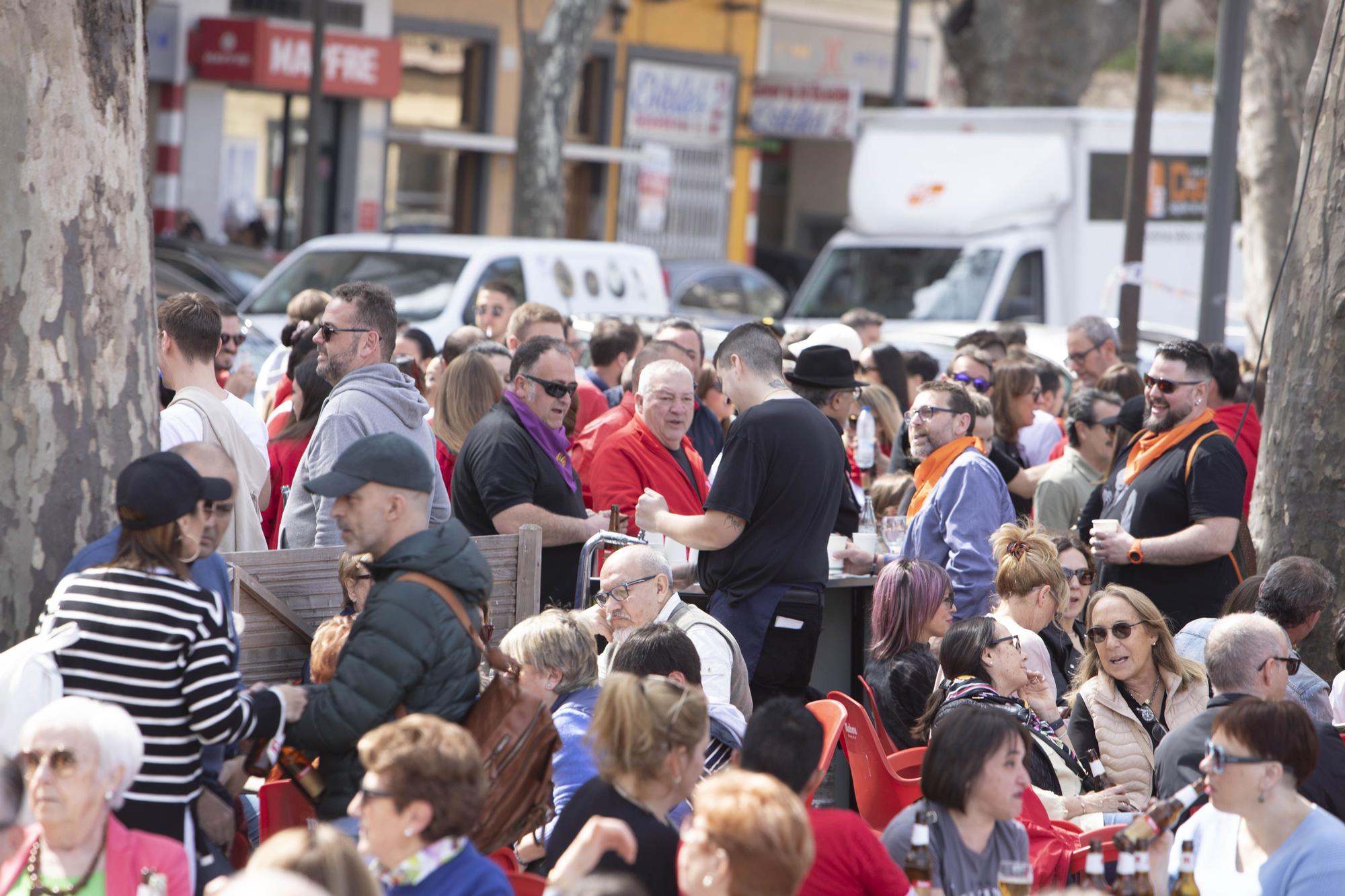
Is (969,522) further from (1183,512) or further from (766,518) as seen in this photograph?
(766,518)

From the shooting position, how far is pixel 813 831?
4.15 meters

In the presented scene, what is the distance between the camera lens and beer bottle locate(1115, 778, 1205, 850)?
395cm

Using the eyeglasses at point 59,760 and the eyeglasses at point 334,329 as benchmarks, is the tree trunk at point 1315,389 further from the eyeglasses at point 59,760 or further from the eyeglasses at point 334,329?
the eyeglasses at point 59,760

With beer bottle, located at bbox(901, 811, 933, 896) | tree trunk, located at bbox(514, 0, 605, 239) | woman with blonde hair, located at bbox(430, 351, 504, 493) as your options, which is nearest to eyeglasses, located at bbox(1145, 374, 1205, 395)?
woman with blonde hair, located at bbox(430, 351, 504, 493)

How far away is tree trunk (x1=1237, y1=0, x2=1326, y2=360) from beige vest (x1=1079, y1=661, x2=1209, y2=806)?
27.4ft

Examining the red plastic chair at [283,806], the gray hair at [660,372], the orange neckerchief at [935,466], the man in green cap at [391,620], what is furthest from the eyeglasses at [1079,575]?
the red plastic chair at [283,806]

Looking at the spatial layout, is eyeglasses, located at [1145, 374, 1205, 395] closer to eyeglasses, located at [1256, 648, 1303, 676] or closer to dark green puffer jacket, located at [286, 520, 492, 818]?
eyeglasses, located at [1256, 648, 1303, 676]

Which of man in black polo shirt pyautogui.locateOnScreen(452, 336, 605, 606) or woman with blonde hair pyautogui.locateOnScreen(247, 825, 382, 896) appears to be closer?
woman with blonde hair pyautogui.locateOnScreen(247, 825, 382, 896)

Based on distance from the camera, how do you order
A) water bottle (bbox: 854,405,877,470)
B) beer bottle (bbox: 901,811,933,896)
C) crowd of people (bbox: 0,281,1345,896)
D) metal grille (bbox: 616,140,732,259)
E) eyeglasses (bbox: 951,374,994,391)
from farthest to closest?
metal grille (bbox: 616,140,732,259)
eyeglasses (bbox: 951,374,994,391)
water bottle (bbox: 854,405,877,470)
beer bottle (bbox: 901,811,933,896)
crowd of people (bbox: 0,281,1345,896)

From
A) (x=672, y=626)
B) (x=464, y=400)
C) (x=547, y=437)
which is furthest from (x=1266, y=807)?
(x=464, y=400)

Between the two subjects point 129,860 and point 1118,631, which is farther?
point 1118,631

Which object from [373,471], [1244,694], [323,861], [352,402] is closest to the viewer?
[323,861]

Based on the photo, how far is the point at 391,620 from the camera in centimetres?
403

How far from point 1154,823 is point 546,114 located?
18200mm
